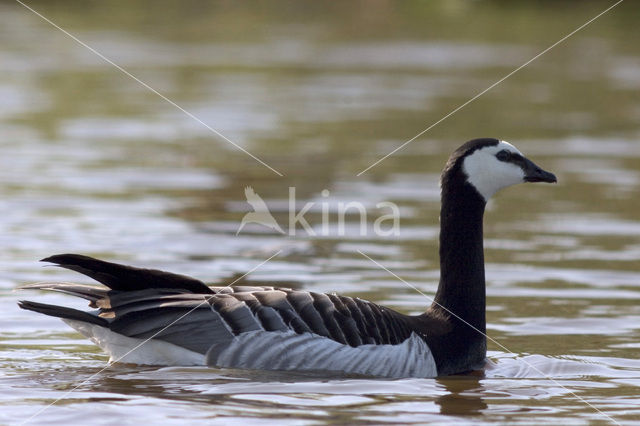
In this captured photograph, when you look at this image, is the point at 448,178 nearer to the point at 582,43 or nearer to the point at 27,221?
the point at 27,221

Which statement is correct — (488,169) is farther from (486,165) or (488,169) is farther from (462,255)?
(462,255)

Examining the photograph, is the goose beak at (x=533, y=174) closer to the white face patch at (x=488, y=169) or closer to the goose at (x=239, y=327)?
the white face patch at (x=488, y=169)

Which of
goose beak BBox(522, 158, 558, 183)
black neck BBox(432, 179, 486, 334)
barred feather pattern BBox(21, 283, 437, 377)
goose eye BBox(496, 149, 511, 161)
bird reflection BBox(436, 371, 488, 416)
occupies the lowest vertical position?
bird reflection BBox(436, 371, 488, 416)

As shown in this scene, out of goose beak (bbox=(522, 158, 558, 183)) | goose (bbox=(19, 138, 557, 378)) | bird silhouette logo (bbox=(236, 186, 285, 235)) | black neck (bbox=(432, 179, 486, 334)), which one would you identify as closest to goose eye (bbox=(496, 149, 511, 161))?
goose beak (bbox=(522, 158, 558, 183))

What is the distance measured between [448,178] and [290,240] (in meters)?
5.26

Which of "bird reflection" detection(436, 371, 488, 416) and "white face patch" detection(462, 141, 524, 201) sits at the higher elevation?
"white face patch" detection(462, 141, 524, 201)

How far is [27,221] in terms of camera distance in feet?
51.4

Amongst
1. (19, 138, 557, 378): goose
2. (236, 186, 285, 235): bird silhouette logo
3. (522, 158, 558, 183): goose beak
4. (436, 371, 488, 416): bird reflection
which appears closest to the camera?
(436, 371, 488, 416): bird reflection

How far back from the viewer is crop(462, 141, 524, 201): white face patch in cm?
1016

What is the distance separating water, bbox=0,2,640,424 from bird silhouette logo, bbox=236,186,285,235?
174mm

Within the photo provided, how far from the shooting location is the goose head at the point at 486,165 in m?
10.1

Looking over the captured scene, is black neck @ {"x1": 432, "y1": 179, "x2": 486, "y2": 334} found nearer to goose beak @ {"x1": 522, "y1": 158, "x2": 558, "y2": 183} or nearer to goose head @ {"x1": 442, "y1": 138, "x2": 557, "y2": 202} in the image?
goose head @ {"x1": 442, "y1": 138, "x2": 557, "y2": 202}

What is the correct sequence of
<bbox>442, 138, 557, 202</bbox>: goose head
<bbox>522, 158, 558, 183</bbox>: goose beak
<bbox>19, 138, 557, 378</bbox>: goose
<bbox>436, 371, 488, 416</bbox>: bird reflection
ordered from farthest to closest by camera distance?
<bbox>522, 158, 558, 183</bbox>: goose beak, <bbox>442, 138, 557, 202</bbox>: goose head, <bbox>19, 138, 557, 378</bbox>: goose, <bbox>436, 371, 488, 416</bbox>: bird reflection

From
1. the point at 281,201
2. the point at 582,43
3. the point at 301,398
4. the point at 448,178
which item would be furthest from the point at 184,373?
the point at 582,43
